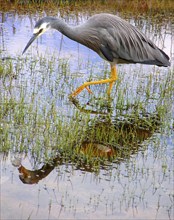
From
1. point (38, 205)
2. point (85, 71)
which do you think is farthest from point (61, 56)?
point (38, 205)

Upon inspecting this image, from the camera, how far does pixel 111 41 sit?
798 cm

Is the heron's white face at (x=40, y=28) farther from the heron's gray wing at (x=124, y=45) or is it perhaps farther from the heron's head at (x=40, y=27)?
the heron's gray wing at (x=124, y=45)

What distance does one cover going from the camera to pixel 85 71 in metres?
9.29

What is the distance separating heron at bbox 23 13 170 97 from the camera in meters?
7.95

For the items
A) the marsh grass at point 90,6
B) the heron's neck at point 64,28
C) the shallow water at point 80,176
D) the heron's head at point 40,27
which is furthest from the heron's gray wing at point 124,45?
the marsh grass at point 90,6

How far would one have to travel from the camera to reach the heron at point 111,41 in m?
7.95

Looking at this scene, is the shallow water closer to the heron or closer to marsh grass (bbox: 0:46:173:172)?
marsh grass (bbox: 0:46:173:172)

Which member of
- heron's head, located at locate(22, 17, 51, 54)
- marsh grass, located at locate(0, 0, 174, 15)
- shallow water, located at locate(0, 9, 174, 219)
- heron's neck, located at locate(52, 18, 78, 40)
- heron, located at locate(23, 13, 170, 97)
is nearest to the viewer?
shallow water, located at locate(0, 9, 174, 219)

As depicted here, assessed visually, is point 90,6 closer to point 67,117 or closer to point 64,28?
point 64,28

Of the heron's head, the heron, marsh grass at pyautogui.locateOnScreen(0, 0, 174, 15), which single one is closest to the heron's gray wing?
the heron

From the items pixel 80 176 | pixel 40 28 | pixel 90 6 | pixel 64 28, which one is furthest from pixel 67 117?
pixel 90 6

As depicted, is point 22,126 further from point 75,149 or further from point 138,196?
point 138,196

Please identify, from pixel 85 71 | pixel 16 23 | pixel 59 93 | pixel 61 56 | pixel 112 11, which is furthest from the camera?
pixel 112 11

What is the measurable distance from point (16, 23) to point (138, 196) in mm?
7591
